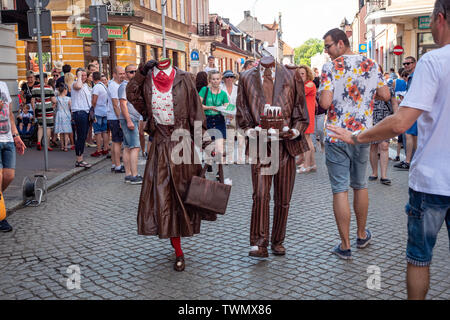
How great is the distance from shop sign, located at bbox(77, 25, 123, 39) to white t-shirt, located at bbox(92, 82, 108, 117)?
14264 millimetres

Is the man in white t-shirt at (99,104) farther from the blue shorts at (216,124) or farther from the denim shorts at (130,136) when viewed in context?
the blue shorts at (216,124)

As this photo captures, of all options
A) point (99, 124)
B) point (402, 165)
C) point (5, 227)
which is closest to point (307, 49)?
point (99, 124)

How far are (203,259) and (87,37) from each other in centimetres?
2278

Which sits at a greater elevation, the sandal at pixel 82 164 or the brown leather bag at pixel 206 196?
the brown leather bag at pixel 206 196

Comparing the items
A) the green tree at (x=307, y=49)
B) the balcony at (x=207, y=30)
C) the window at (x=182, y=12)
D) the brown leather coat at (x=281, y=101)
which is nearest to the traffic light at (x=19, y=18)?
the brown leather coat at (x=281, y=101)

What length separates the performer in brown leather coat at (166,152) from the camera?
4848mm

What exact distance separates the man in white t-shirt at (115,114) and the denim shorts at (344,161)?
17.3 feet

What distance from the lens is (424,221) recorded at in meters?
2.97

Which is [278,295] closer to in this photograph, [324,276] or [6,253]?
[324,276]

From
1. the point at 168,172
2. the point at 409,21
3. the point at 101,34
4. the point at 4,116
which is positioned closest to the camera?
the point at 168,172

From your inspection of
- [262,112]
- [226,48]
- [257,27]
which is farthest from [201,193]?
[257,27]

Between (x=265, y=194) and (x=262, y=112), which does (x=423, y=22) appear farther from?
(x=265, y=194)

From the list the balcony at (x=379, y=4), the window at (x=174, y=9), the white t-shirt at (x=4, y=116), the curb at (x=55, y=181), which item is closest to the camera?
the white t-shirt at (x=4, y=116)

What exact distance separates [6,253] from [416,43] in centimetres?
2494
